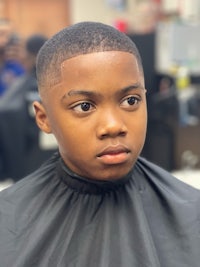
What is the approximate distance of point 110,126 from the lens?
0.90 m

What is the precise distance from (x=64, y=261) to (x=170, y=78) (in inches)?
124

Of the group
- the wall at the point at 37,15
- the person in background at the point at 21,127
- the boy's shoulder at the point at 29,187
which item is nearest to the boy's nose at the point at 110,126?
the boy's shoulder at the point at 29,187

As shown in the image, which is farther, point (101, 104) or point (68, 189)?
point (68, 189)

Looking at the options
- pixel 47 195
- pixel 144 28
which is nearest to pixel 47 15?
pixel 144 28

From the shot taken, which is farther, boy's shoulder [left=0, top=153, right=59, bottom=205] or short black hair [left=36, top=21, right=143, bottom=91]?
boy's shoulder [left=0, top=153, right=59, bottom=205]

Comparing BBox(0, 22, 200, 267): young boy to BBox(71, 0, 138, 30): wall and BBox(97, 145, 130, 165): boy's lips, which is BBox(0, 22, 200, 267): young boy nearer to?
BBox(97, 145, 130, 165): boy's lips

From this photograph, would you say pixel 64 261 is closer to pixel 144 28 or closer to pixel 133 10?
pixel 144 28

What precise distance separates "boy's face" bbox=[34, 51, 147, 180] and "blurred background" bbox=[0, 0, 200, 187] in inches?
59.6

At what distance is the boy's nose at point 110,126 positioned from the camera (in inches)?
35.5

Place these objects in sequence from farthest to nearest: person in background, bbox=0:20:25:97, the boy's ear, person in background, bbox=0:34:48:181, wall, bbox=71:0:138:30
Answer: wall, bbox=71:0:138:30, person in background, bbox=0:20:25:97, person in background, bbox=0:34:48:181, the boy's ear

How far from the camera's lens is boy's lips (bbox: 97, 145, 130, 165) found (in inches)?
36.3

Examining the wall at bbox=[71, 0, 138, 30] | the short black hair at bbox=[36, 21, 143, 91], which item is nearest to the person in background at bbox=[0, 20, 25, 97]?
the short black hair at bbox=[36, 21, 143, 91]

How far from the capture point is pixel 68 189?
3.41 ft

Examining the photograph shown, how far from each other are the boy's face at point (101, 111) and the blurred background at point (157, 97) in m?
1.52
